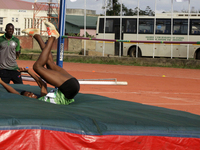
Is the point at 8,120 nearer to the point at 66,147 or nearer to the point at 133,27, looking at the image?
the point at 66,147

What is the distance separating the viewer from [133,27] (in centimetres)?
1761

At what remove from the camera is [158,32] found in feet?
55.8

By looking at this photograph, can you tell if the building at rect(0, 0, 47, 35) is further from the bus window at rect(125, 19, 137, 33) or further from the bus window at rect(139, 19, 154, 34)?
the bus window at rect(139, 19, 154, 34)

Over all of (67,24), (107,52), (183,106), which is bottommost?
(183,106)

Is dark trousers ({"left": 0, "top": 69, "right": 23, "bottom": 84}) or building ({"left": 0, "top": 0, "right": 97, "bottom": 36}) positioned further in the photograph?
building ({"left": 0, "top": 0, "right": 97, "bottom": 36})

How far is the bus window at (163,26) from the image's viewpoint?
16.8 m

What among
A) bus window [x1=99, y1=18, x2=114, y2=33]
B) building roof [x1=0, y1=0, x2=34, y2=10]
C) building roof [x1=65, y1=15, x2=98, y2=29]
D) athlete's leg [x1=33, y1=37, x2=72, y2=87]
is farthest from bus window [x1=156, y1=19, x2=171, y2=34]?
building roof [x1=0, y1=0, x2=34, y2=10]

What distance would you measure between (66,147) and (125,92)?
540cm

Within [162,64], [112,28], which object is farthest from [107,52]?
[162,64]

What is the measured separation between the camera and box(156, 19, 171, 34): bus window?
16.8m

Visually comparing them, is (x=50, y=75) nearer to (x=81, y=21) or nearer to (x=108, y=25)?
(x=108, y=25)

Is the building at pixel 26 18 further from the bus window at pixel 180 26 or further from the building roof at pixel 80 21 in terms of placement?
the bus window at pixel 180 26

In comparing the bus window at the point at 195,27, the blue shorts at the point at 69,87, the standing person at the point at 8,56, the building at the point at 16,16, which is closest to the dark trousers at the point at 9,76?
the standing person at the point at 8,56

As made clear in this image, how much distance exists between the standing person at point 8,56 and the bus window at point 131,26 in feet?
42.4
